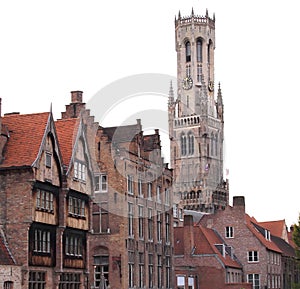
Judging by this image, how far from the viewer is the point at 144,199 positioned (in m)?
69.4

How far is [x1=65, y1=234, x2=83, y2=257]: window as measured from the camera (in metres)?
53.5

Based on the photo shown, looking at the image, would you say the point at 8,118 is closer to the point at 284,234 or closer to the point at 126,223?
the point at 126,223

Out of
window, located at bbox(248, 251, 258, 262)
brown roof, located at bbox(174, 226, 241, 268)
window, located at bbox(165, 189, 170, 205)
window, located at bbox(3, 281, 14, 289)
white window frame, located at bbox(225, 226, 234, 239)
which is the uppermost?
window, located at bbox(165, 189, 170, 205)

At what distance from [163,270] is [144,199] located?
7488mm

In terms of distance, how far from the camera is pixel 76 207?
54875 millimetres

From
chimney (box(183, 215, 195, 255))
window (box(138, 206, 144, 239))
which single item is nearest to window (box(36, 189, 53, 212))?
window (box(138, 206, 144, 239))

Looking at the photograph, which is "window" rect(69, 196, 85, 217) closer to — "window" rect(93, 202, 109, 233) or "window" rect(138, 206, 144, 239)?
"window" rect(93, 202, 109, 233)

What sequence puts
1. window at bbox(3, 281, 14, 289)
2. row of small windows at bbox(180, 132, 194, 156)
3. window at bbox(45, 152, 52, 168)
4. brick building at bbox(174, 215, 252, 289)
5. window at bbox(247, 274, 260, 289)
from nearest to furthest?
1. window at bbox(3, 281, 14, 289)
2. window at bbox(45, 152, 52, 168)
3. brick building at bbox(174, 215, 252, 289)
4. window at bbox(247, 274, 260, 289)
5. row of small windows at bbox(180, 132, 194, 156)

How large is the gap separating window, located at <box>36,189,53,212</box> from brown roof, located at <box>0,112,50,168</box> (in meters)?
2.29

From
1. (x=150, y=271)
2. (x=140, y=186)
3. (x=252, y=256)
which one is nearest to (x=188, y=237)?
(x=252, y=256)

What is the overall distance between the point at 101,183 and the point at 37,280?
17370 mm

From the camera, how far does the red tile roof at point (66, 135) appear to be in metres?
54.2

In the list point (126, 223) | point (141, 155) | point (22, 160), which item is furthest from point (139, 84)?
point (22, 160)

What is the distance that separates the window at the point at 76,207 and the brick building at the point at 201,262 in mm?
22944
